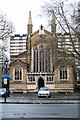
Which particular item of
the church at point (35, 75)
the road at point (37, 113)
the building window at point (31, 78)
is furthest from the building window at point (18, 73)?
the road at point (37, 113)

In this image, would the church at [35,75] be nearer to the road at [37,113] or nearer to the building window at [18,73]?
the building window at [18,73]

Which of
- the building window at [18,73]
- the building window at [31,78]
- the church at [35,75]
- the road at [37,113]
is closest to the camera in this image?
the road at [37,113]

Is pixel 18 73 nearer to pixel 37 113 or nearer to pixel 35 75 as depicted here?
pixel 35 75

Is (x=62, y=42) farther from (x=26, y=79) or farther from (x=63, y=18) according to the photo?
(x=26, y=79)

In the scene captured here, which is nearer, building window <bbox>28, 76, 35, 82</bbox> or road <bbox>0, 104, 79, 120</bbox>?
road <bbox>0, 104, 79, 120</bbox>

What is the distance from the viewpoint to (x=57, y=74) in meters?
70.4

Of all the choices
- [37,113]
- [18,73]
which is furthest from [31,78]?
[37,113]

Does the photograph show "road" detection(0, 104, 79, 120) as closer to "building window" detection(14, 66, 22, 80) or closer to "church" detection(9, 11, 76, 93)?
"church" detection(9, 11, 76, 93)

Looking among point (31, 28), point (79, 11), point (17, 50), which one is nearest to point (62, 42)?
point (79, 11)

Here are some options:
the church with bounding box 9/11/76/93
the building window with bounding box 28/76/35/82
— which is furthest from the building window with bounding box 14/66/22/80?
the building window with bounding box 28/76/35/82

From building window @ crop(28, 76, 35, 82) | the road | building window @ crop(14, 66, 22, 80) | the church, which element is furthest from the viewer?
building window @ crop(14, 66, 22, 80)

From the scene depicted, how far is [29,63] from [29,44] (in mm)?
5782

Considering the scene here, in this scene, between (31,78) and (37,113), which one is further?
(31,78)

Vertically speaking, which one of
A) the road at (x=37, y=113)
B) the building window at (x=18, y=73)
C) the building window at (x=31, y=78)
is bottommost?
the road at (x=37, y=113)
